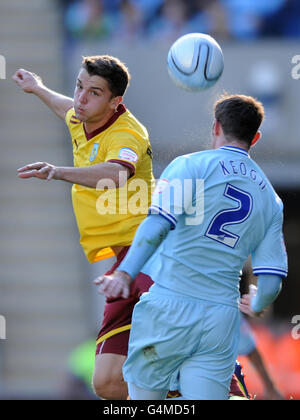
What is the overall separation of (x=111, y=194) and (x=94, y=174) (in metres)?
0.48

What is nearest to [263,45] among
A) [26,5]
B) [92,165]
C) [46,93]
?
[26,5]

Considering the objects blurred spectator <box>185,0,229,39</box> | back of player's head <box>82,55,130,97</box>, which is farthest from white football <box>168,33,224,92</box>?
blurred spectator <box>185,0,229,39</box>

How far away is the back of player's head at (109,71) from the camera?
5672mm

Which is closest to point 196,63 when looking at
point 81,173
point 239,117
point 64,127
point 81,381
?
point 239,117

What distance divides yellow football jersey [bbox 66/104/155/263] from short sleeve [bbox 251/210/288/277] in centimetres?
107

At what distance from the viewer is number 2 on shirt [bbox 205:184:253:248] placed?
4.84 m

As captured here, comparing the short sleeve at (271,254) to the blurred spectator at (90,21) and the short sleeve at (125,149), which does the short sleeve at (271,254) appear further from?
the blurred spectator at (90,21)

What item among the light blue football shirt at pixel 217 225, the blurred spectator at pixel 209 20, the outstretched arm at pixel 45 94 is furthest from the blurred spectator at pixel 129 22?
the light blue football shirt at pixel 217 225

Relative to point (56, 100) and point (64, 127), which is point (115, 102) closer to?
point (56, 100)

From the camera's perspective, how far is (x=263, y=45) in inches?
512

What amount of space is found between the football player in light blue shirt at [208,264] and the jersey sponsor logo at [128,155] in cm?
66

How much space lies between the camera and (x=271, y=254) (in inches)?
196

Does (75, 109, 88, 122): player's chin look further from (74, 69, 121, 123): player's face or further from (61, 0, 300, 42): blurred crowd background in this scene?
(61, 0, 300, 42): blurred crowd background

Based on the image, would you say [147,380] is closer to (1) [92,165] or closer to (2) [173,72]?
(1) [92,165]
